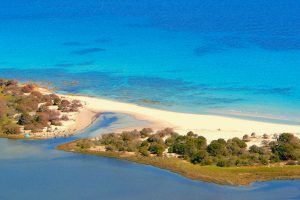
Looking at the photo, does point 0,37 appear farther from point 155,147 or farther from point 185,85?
point 155,147

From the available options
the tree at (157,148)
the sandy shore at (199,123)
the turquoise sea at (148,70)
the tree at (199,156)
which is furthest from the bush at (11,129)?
the tree at (199,156)

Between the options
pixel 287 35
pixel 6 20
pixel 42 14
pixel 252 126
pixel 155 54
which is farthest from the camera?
pixel 42 14

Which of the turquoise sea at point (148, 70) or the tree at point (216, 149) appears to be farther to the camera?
the tree at point (216, 149)

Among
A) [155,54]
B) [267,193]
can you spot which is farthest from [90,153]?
[155,54]

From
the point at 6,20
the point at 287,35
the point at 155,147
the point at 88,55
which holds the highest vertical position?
the point at 6,20

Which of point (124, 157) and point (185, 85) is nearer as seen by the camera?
point (124, 157)

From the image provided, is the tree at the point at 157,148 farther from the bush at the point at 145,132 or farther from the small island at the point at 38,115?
the small island at the point at 38,115

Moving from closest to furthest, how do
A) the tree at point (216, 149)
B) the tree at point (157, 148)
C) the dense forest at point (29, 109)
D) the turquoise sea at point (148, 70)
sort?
1. the turquoise sea at point (148, 70)
2. the tree at point (216, 149)
3. the tree at point (157, 148)
4. the dense forest at point (29, 109)

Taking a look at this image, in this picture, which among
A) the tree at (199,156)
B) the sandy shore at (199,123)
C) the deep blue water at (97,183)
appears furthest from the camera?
the sandy shore at (199,123)
